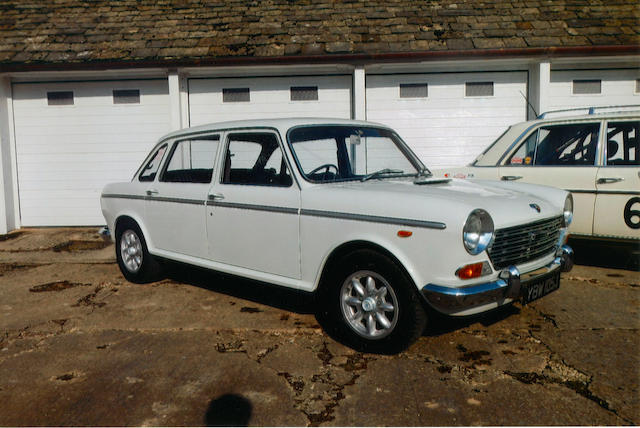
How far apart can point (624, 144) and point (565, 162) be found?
2.03 feet

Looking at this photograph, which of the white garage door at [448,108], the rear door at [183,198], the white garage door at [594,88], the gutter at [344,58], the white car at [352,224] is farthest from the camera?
the white garage door at [448,108]

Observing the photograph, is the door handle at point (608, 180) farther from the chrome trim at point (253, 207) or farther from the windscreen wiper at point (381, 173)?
the chrome trim at point (253, 207)

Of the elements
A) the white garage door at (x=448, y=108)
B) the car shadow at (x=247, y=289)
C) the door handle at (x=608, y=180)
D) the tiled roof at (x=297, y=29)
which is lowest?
the car shadow at (x=247, y=289)

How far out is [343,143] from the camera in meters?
4.35

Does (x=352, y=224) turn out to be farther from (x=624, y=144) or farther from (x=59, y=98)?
(x=59, y=98)

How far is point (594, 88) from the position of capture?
364 inches

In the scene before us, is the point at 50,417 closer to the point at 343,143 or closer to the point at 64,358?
the point at 64,358

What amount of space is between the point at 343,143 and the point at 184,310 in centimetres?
206

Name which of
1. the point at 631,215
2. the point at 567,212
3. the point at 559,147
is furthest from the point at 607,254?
the point at 567,212

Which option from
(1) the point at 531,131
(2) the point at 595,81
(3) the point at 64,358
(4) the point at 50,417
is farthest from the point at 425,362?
(2) the point at 595,81

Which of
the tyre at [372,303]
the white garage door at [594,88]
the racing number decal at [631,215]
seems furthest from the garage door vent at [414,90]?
the tyre at [372,303]

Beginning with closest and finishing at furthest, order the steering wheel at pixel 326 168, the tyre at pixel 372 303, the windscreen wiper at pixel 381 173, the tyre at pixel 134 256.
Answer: the tyre at pixel 372 303
the steering wheel at pixel 326 168
the windscreen wiper at pixel 381 173
the tyre at pixel 134 256

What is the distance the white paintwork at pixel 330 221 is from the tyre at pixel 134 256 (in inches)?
18.5

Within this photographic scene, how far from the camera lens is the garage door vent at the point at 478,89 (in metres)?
9.39
